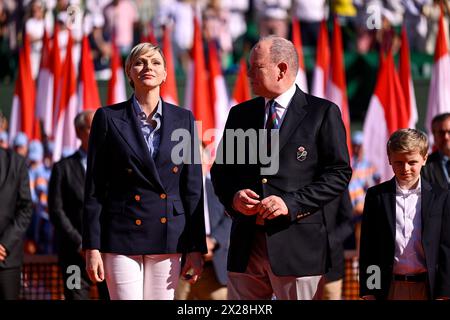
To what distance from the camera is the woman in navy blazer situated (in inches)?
206

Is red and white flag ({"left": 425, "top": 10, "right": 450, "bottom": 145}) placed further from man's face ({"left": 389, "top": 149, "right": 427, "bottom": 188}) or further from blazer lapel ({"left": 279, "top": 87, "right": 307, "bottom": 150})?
blazer lapel ({"left": 279, "top": 87, "right": 307, "bottom": 150})

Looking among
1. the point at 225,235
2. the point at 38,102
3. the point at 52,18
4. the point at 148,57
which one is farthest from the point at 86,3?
the point at 148,57

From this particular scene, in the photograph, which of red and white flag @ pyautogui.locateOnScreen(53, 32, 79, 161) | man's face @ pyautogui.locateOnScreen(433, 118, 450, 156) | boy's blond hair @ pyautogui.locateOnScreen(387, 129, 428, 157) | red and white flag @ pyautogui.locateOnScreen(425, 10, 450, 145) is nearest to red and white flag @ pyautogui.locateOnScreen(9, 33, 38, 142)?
red and white flag @ pyautogui.locateOnScreen(53, 32, 79, 161)

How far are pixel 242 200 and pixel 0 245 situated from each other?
2.76 metres

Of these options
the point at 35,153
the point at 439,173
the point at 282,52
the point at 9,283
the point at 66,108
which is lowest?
the point at 9,283

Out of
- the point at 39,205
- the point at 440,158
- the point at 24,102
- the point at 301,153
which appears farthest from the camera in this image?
the point at 24,102

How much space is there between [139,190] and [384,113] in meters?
7.07

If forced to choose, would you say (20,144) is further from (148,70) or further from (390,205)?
(390,205)

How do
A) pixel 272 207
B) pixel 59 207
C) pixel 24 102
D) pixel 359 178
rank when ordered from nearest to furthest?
1. pixel 272 207
2. pixel 59 207
3. pixel 359 178
4. pixel 24 102

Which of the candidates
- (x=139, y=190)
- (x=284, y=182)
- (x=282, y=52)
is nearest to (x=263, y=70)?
(x=282, y=52)

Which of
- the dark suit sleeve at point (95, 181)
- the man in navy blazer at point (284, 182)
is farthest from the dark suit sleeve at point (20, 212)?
the man in navy blazer at point (284, 182)

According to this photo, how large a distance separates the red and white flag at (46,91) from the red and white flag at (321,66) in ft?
11.5

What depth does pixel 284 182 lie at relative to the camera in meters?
5.21

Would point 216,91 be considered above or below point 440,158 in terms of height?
above
